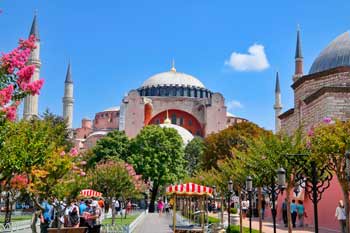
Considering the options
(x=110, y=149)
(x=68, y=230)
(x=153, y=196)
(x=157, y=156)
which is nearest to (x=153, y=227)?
(x=68, y=230)

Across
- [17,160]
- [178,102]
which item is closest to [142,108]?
[178,102]

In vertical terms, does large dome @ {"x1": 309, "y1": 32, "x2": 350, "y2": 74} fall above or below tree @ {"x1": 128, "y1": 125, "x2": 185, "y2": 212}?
above

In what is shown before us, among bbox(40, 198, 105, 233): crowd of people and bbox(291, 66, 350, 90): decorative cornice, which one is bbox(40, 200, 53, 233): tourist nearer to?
bbox(40, 198, 105, 233): crowd of people

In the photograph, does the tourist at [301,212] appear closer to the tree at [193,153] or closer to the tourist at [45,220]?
the tourist at [45,220]

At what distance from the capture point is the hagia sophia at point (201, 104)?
78.3ft

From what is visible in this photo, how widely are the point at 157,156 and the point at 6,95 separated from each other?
113ft

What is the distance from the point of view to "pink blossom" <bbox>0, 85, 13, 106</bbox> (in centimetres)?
759

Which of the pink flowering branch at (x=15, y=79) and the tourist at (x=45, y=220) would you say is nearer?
the pink flowering branch at (x=15, y=79)

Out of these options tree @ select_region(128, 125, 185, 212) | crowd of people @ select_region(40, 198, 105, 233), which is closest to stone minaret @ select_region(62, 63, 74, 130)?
tree @ select_region(128, 125, 185, 212)

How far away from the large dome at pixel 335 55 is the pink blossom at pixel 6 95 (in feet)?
74.8

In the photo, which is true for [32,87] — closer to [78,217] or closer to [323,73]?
[78,217]

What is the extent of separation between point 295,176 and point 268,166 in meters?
0.70

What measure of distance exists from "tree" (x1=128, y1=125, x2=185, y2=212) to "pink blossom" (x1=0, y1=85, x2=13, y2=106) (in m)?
33.5

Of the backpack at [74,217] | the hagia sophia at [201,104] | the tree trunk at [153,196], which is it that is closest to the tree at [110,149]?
the tree trunk at [153,196]
